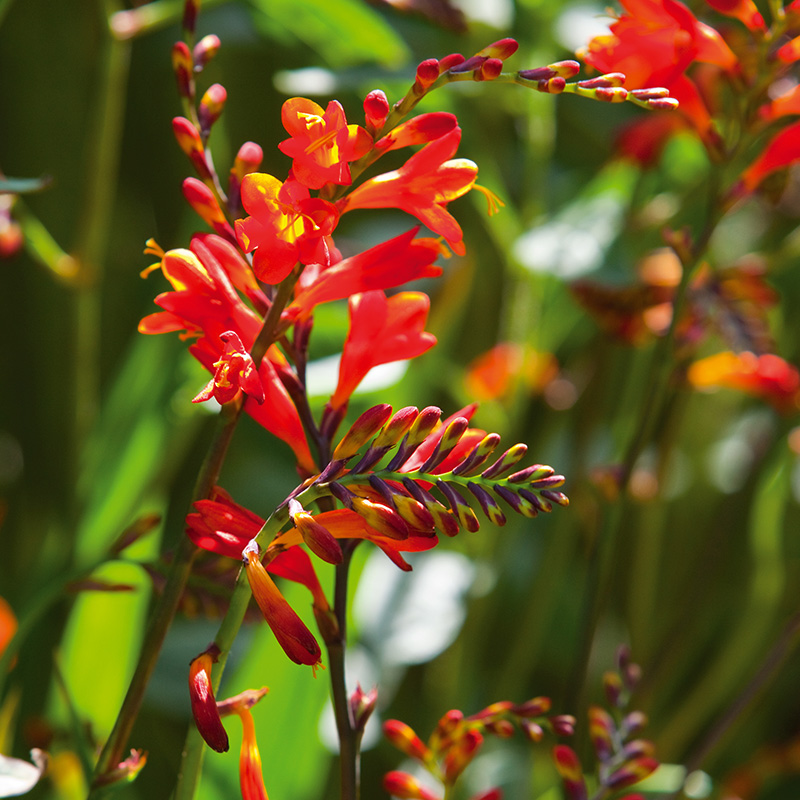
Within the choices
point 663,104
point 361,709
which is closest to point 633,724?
point 361,709

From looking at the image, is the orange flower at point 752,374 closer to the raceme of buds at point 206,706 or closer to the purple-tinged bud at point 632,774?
the purple-tinged bud at point 632,774

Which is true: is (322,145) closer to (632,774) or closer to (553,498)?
(553,498)

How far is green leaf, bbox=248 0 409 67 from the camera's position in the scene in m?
0.55

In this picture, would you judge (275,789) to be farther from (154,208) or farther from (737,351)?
(154,208)

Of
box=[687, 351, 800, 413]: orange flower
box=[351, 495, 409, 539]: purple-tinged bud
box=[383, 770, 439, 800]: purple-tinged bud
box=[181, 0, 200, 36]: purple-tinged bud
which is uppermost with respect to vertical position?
box=[181, 0, 200, 36]: purple-tinged bud

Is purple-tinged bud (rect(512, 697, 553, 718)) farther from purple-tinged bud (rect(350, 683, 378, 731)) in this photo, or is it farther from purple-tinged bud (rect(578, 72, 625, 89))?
purple-tinged bud (rect(578, 72, 625, 89))

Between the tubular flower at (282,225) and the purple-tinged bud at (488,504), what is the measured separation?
2.5 inches

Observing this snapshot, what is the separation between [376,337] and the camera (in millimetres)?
247

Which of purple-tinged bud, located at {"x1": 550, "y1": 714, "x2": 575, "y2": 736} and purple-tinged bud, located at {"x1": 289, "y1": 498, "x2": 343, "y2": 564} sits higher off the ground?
purple-tinged bud, located at {"x1": 289, "y1": 498, "x2": 343, "y2": 564}

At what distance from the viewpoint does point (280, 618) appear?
0.62 feet

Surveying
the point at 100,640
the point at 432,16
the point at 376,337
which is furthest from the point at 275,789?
the point at 432,16

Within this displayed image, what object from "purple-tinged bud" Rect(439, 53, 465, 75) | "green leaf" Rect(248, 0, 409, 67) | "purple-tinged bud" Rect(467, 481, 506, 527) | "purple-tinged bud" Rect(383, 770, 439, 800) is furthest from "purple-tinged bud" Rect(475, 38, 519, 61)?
"green leaf" Rect(248, 0, 409, 67)

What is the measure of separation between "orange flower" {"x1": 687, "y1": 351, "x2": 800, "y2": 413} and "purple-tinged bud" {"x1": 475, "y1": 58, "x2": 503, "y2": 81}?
31 cm

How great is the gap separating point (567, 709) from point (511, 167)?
0.58 metres
